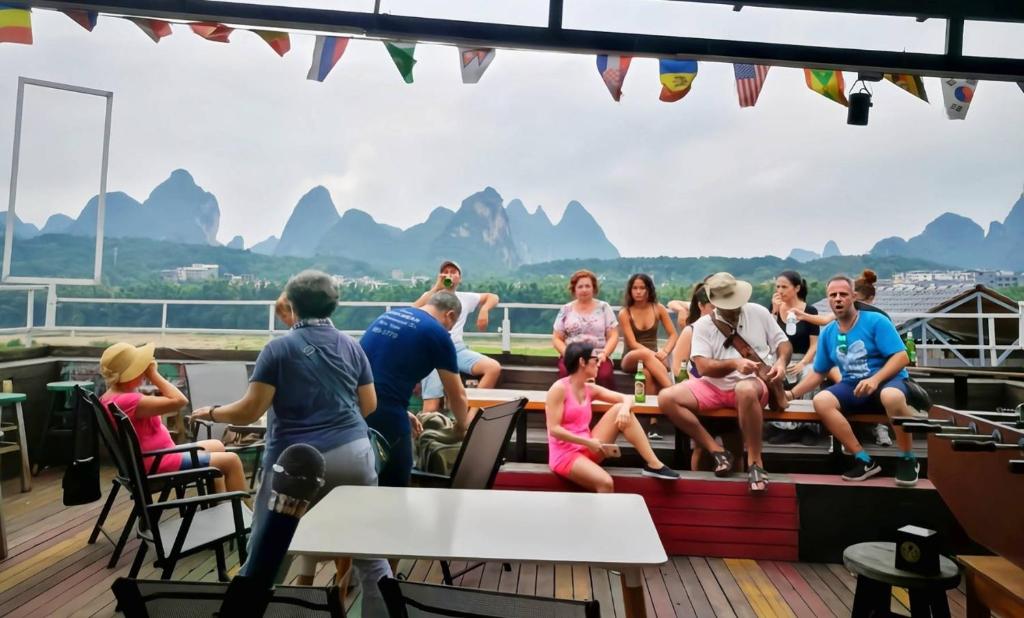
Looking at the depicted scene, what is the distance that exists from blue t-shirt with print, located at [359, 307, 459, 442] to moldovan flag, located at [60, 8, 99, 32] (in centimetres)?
191

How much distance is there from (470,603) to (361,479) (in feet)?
3.92

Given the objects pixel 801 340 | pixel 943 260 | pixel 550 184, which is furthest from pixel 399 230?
pixel 801 340

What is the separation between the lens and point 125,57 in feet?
99.4

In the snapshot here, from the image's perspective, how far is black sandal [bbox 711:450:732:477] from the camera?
3547 mm

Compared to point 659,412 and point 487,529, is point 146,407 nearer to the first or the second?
point 487,529

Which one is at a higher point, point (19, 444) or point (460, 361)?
point (460, 361)

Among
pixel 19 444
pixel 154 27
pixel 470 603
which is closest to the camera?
pixel 470 603

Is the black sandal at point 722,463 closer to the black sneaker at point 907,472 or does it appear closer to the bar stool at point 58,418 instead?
the black sneaker at point 907,472

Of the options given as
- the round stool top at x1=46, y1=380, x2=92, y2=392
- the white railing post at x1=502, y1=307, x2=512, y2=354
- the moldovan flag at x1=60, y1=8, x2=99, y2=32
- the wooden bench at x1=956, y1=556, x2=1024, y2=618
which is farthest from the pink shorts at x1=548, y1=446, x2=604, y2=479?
the round stool top at x1=46, y1=380, x2=92, y2=392

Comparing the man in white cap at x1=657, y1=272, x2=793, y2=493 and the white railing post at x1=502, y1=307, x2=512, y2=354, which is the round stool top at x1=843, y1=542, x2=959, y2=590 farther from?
the white railing post at x1=502, y1=307, x2=512, y2=354

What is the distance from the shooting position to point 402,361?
2.63 meters

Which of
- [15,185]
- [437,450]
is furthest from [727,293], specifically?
[15,185]

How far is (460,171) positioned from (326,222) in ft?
52.5

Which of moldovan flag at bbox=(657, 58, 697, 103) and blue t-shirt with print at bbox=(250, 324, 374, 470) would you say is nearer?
blue t-shirt with print at bbox=(250, 324, 374, 470)
